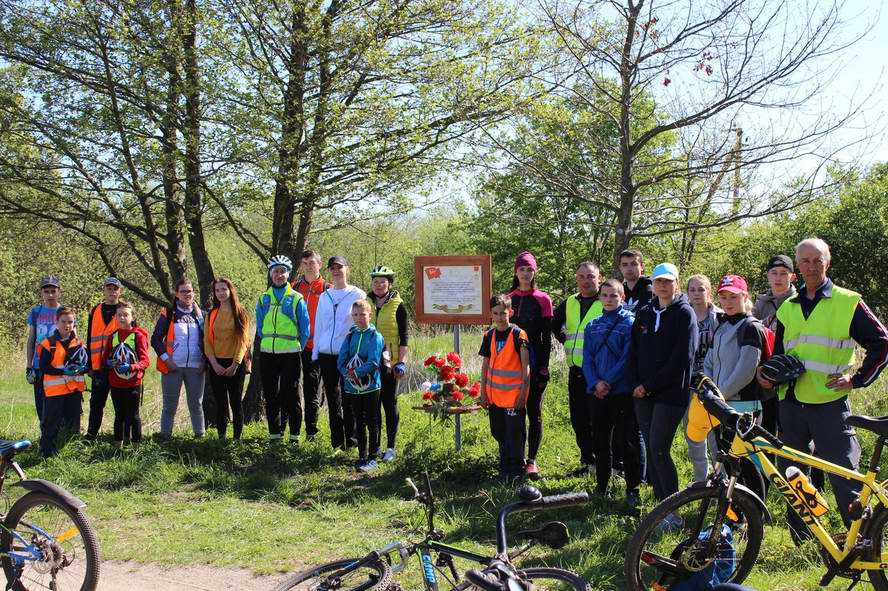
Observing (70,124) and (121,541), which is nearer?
(121,541)

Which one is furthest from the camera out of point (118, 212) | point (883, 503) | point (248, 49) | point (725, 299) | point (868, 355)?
point (118, 212)

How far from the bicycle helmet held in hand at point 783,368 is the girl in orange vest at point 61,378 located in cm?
697

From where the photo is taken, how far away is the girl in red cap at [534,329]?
7285 mm

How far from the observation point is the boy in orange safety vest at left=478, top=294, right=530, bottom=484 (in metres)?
6.89

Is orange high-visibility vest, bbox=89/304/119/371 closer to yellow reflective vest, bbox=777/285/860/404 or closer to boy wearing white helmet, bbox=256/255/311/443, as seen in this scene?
boy wearing white helmet, bbox=256/255/311/443

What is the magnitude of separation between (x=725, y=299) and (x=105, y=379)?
21.8 ft

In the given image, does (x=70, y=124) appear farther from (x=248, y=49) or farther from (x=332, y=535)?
(x=332, y=535)

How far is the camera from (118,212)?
406 inches

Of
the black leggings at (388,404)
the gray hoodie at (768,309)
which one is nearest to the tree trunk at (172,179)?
the black leggings at (388,404)

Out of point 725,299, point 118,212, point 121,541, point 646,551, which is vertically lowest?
point 121,541

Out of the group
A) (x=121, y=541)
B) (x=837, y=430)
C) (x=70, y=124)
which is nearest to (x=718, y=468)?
(x=837, y=430)

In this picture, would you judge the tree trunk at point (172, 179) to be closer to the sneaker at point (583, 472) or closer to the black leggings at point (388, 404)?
the black leggings at point (388, 404)

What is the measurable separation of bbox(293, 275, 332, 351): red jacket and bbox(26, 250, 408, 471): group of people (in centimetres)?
1

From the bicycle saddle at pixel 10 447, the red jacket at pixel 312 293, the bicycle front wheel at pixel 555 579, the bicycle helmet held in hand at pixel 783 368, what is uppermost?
the red jacket at pixel 312 293
